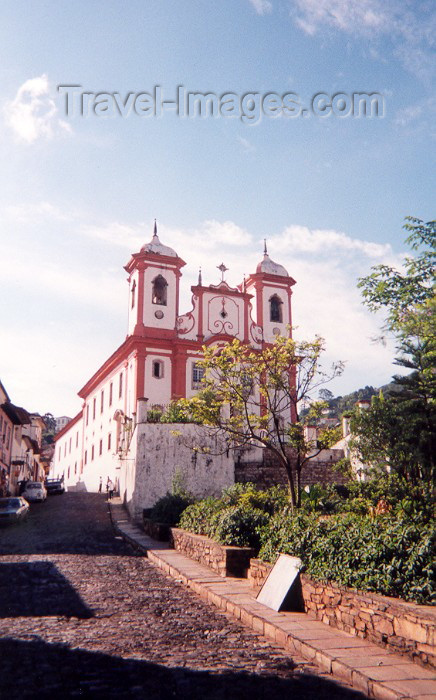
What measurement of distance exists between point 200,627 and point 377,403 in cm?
848

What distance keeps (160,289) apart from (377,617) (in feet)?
90.2

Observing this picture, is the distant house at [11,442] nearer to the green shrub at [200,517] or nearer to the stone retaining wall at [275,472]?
the stone retaining wall at [275,472]

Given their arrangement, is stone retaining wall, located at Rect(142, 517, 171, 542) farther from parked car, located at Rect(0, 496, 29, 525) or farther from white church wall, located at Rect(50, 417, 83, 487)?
white church wall, located at Rect(50, 417, 83, 487)

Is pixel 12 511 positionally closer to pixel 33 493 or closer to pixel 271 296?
pixel 33 493

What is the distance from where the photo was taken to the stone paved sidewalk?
4.84m

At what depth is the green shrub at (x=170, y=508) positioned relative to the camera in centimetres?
1584

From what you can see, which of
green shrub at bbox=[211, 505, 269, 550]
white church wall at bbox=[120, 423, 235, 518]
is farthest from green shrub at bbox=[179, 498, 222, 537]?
white church wall at bbox=[120, 423, 235, 518]

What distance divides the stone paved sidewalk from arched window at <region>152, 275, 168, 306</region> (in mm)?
22841

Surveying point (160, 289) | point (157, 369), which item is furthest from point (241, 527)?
point (160, 289)

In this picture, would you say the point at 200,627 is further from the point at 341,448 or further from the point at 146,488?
the point at 341,448

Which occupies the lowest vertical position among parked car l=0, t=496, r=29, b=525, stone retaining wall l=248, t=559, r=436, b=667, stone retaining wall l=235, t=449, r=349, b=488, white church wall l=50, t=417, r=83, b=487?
stone retaining wall l=248, t=559, r=436, b=667

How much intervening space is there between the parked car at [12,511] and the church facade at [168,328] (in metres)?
6.96

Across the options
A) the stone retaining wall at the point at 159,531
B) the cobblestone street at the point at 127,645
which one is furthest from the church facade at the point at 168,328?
the cobblestone street at the point at 127,645

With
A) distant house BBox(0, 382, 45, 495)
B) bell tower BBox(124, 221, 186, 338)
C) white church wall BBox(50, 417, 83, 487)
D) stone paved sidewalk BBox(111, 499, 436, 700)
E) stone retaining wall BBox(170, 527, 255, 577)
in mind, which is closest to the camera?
stone paved sidewalk BBox(111, 499, 436, 700)
